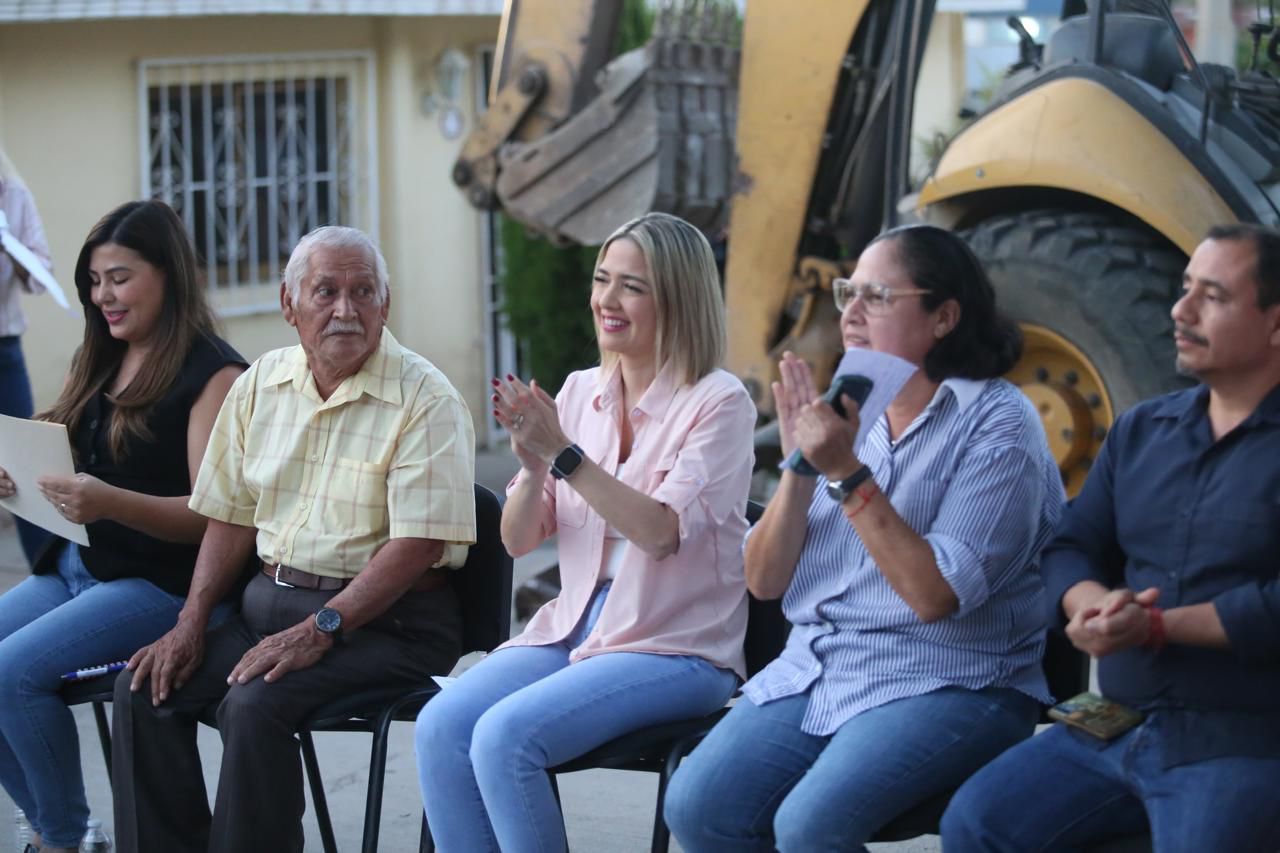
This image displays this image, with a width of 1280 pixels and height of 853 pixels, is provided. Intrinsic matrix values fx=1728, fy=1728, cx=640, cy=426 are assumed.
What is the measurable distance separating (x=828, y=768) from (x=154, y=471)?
1.76 meters

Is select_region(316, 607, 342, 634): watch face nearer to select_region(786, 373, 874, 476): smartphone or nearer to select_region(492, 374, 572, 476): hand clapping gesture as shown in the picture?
select_region(492, 374, 572, 476): hand clapping gesture

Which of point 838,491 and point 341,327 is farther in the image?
point 341,327

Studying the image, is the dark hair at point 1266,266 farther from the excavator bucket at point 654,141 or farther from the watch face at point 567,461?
the excavator bucket at point 654,141

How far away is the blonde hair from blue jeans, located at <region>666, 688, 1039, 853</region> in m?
0.69

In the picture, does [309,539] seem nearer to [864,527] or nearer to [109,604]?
[109,604]

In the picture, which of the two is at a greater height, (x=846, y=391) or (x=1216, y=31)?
(x=1216, y=31)

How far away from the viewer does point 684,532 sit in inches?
121

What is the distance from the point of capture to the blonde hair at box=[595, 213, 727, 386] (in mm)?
3230

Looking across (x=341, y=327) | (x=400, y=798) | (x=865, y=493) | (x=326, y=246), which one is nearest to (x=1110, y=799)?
(x=865, y=493)

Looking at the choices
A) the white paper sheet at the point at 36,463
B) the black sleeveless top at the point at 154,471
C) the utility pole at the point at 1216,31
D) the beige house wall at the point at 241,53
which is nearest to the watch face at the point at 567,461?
the black sleeveless top at the point at 154,471

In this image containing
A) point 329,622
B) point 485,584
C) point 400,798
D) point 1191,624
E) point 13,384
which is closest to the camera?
point 1191,624

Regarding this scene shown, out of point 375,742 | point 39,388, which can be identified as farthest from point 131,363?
point 39,388

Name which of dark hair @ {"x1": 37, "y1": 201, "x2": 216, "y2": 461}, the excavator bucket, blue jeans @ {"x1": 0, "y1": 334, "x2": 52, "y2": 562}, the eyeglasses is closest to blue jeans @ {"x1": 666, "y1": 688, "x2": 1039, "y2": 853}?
the eyeglasses

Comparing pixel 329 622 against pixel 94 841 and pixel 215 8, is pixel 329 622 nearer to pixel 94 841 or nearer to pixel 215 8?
pixel 94 841
